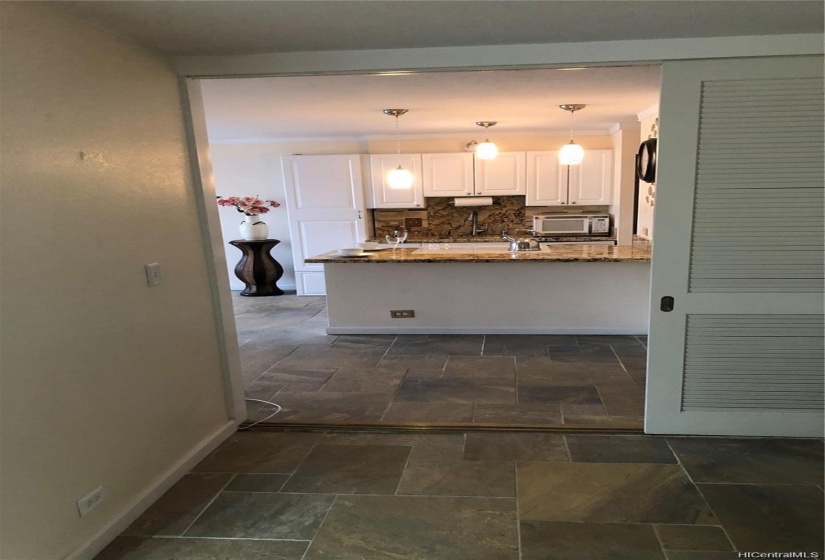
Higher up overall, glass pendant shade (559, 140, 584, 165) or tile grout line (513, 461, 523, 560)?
glass pendant shade (559, 140, 584, 165)

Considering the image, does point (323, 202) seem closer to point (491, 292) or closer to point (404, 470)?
point (491, 292)

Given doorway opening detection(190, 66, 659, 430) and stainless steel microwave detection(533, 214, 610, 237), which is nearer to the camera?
doorway opening detection(190, 66, 659, 430)

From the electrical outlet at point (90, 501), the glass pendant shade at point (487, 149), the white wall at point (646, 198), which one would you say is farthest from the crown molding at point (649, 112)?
the electrical outlet at point (90, 501)

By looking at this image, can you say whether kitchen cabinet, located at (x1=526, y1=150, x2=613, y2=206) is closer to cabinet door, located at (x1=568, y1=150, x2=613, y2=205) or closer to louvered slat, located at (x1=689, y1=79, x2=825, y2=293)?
cabinet door, located at (x1=568, y1=150, x2=613, y2=205)

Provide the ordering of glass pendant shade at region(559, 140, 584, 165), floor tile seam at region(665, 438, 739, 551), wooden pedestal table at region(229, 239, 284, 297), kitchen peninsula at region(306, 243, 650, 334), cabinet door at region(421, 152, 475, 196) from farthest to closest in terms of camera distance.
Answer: wooden pedestal table at region(229, 239, 284, 297), cabinet door at region(421, 152, 475, 196), glass pendant shade at region(559, 140, 584, 165), kitchen peninsula at region(306, 243, 650, 334), floor tile seam at region(665, 438, 739, 551)

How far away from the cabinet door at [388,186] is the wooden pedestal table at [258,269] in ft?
5.16

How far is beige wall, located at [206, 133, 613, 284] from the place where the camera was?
20.6ft

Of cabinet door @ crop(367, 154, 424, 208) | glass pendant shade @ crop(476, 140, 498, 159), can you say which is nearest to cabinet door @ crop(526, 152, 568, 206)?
glass pendant shade @ crop(476, 140, 498, 159)

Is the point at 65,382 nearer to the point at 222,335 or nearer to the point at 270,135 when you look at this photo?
the point at 222,335

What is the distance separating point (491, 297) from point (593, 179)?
258 cm

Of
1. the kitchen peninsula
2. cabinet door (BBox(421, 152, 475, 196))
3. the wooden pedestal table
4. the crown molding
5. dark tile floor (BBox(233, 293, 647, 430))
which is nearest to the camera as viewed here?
dark tile floor (BBox(233, 293, 647, 430))

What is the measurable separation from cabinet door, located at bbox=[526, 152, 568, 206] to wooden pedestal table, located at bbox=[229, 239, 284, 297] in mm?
3571

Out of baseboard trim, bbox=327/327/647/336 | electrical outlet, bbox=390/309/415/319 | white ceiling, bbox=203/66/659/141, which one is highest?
white ceiling, bbox=203/66/659/141

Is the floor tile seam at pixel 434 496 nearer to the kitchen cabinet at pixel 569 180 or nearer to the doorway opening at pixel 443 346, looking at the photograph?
the doorway opening at pixel 443 346
